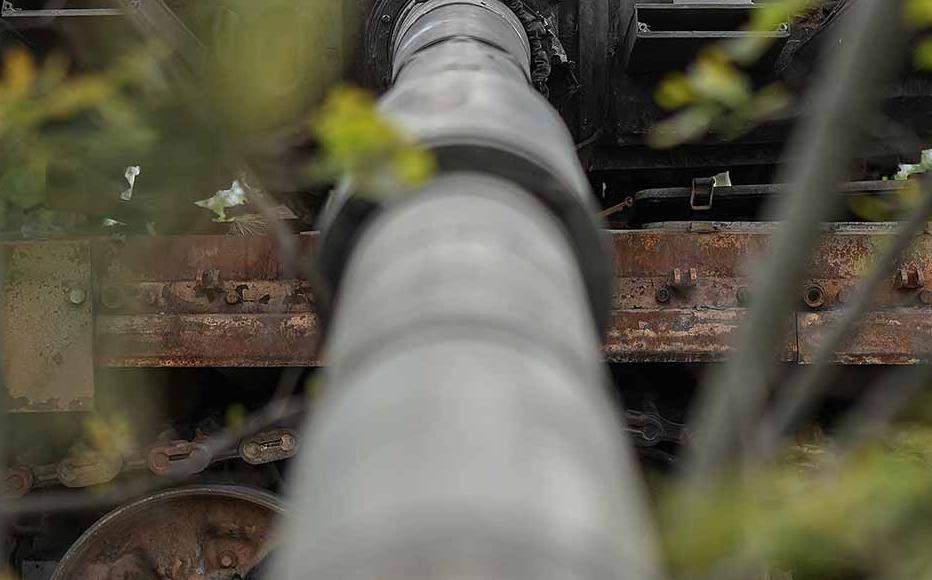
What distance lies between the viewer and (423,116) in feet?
7.99

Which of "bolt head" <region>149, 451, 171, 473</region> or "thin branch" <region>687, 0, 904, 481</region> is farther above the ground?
"thin branch" <region>687, 0, 904, 481</region>

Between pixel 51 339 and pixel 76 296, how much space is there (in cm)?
18

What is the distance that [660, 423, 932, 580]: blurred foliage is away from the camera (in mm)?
1364

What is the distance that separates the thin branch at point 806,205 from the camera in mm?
1241

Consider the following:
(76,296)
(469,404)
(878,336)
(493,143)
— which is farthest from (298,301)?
(469,404)

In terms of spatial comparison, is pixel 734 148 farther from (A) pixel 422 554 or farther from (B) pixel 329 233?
(A) pixel 422 554

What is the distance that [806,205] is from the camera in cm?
127

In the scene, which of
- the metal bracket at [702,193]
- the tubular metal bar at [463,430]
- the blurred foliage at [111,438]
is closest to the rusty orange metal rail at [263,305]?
the blurred foliage at [111,438]

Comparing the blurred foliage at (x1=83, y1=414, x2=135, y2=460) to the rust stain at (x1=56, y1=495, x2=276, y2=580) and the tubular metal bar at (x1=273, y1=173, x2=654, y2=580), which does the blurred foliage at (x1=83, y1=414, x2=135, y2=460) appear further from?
the tubular metal bar at (x1=273, y1=173, x2=654, y2=580)

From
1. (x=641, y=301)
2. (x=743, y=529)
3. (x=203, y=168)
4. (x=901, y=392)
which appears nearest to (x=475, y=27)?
(x=203, y=168)

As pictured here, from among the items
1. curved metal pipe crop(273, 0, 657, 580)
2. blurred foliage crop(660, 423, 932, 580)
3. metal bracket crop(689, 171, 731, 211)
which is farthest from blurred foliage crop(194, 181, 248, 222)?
blurred foliage crop(660, 423, 932, 580)

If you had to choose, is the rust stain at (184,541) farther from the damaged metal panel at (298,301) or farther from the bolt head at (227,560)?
the damaged metal panel at (298,301)

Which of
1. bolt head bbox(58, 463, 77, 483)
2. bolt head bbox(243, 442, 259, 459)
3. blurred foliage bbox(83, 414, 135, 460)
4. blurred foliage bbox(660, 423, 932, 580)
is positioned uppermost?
blurred foliage bbox(660, 423, 932, 580)

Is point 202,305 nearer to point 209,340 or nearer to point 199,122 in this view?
point 209,340
